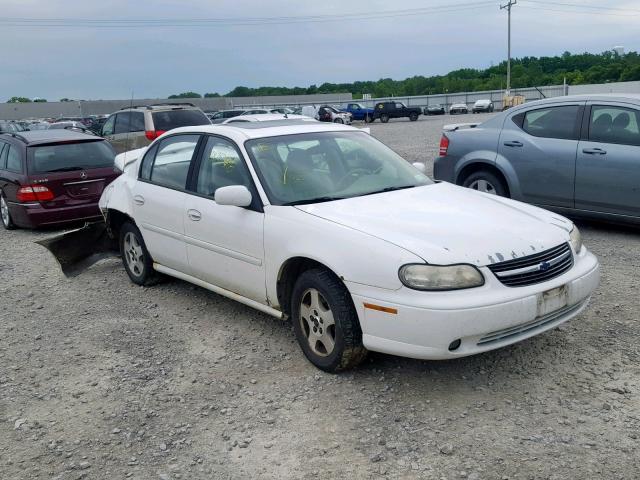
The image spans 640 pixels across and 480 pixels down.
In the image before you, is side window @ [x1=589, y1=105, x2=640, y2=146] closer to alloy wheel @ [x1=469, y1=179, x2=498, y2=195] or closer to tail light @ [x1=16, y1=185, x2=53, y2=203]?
alloy wheel @ [x1=469, y1=179, x2=498, y2=195]

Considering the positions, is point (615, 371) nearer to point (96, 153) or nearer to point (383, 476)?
point (383, 476)

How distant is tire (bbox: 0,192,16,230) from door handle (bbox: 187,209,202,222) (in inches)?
231

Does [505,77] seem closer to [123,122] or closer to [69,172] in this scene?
[123,122]

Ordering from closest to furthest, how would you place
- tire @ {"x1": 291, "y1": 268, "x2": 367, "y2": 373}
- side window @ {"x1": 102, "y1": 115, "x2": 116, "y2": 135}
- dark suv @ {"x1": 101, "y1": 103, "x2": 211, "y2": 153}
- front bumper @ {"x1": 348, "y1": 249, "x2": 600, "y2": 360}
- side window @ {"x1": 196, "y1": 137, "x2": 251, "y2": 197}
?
1. front bumper @ {"x1": 348, "y1": 249, "x2": 600, "y2": 360}
2. tire @ {"x1": 291, "y1": 268, "x2": 367, "y2": 373}
3. side window @ {"x1": 196, "y1": 137, "x2": 251, "y2": 197}
4. dark suv @ {"x1": 101, "y1": 103, "x2": 211, "y2": 153}
5. side window @ {"x1": 102, "y1": 115, "x2": 116, "y2": 135}

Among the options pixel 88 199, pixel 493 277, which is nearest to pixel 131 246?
pixel 88 199

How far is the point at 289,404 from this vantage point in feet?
12.4

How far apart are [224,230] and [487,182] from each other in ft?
15.0

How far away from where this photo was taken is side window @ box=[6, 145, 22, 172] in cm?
947

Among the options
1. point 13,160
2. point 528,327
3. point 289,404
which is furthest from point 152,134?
point 528,327

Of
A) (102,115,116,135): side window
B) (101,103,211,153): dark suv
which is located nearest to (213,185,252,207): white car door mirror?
(101,103,211,153): dark suv

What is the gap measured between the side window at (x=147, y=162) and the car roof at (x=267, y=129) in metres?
0.51

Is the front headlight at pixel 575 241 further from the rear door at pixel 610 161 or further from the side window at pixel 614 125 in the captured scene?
the side window at pixel 614 125

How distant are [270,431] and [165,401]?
811 millimetres

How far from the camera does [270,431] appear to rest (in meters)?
3.51
